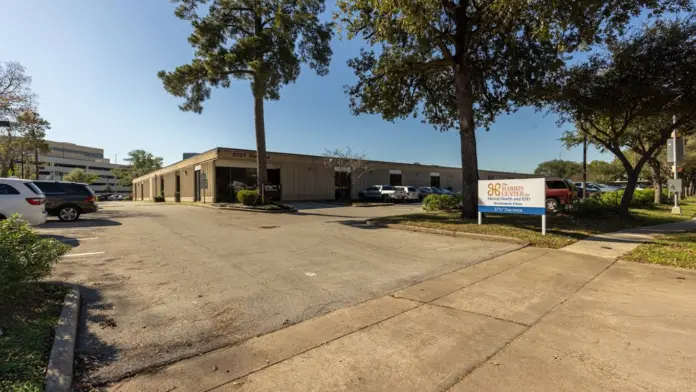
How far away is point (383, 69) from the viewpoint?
15539 mm

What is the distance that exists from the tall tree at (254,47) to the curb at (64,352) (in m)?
17.1

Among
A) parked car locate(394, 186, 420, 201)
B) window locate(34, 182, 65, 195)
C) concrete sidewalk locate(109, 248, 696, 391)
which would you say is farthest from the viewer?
parked car locate(394, 186, 420, 201)

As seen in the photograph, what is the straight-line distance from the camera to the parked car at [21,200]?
10.7m

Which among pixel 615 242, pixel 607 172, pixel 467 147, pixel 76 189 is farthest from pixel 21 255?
pixel 607 172

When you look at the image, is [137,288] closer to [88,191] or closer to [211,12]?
[88,191]

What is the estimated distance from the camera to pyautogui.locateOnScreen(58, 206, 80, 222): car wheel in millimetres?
15062

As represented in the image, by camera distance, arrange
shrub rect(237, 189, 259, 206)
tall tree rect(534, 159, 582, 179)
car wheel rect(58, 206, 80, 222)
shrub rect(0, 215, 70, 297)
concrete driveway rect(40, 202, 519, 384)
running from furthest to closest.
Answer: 1. tall tree rect(534, 159, 582, 179)
2. shrub rect(237, 189, 259, 206)
3. car wheel rect(58, 206, 80, 222)
4. shrub rect(0, 215, 70, 297)
5. concrete driveway rect(40, 202, 519, 384)

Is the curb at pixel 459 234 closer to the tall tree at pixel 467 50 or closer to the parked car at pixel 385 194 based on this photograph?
the tall tree at pixel 467 50

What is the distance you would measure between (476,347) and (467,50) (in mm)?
14187

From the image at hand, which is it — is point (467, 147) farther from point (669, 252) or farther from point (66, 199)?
point (66, 199)

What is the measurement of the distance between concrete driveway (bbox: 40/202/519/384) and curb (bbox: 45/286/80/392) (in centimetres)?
13

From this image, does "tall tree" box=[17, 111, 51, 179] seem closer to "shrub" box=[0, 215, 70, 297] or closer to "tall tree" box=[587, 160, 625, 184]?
"shrub" box=[0, 215, 70, 297]

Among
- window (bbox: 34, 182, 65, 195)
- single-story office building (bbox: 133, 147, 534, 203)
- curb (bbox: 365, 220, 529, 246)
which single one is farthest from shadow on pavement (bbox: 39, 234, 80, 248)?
single-story office building (bbox: 133, 147, 534, 203)

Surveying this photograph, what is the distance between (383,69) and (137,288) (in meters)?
13.3
